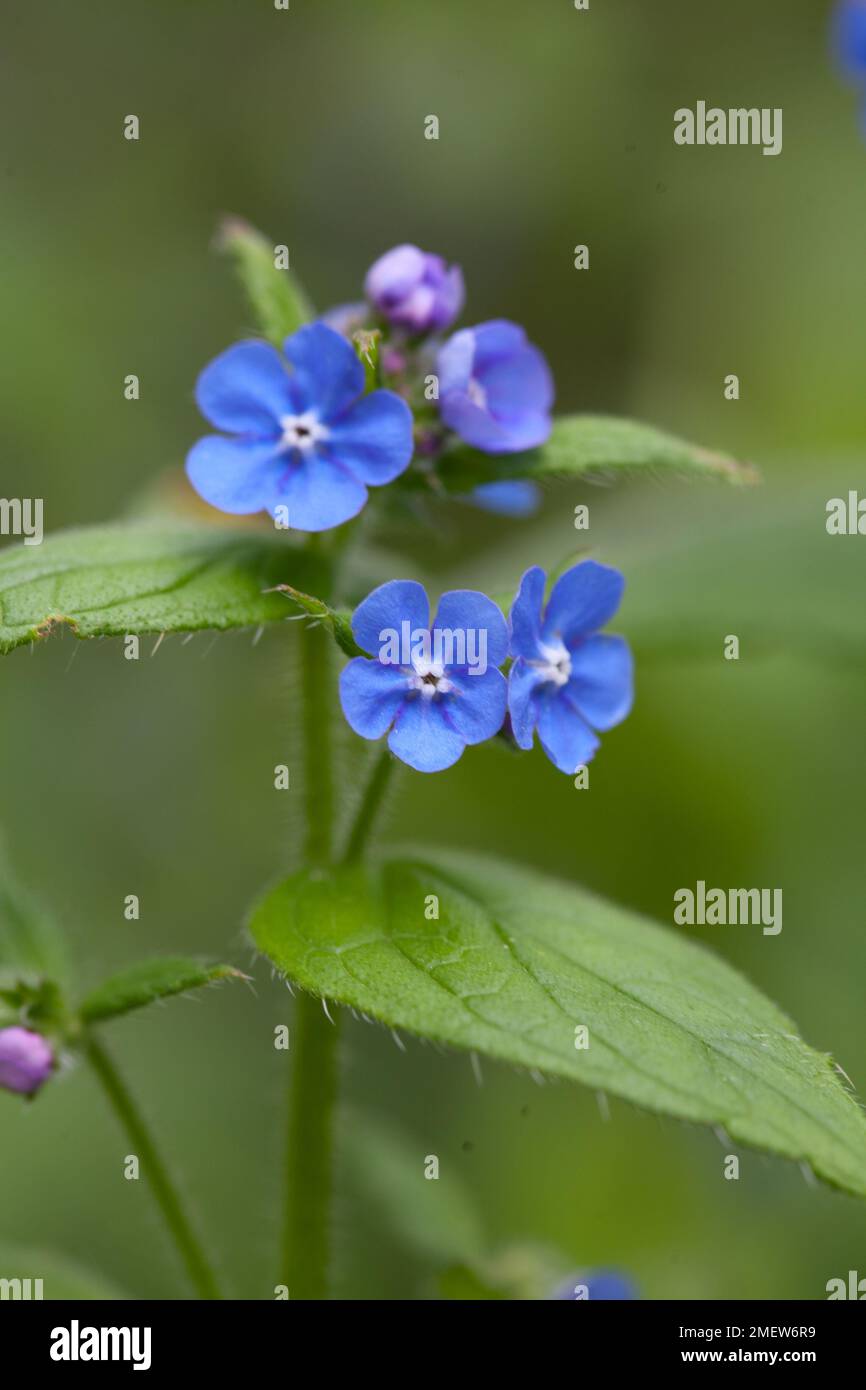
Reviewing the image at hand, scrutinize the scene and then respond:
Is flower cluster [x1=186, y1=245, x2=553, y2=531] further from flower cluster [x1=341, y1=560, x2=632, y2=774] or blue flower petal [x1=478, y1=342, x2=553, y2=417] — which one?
flower cluster [x1=341, y1=560, x2=632, y2=774]

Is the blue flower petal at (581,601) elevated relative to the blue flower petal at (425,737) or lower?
elevated

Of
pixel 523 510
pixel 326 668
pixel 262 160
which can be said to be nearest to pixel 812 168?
pixel 262 160

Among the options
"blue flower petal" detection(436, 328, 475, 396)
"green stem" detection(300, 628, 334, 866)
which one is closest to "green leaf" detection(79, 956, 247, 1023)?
"green stem" detection(300, 628, 334, 866)

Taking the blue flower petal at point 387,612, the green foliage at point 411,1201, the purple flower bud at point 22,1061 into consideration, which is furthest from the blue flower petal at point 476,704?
the green foliage at point 411,1201

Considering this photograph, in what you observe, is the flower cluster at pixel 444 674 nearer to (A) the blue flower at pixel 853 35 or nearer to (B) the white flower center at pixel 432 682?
(B) the white flower center at pixel 432 682

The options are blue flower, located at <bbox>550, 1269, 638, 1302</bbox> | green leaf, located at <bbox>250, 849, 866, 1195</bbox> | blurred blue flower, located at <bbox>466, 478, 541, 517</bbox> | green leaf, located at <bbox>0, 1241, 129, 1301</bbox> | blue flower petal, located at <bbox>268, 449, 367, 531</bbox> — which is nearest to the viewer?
green leaf, located at <bbox>250, 849, 866, 1195</bbox>

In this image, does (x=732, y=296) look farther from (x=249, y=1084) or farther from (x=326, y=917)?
(x=326, y=917)
